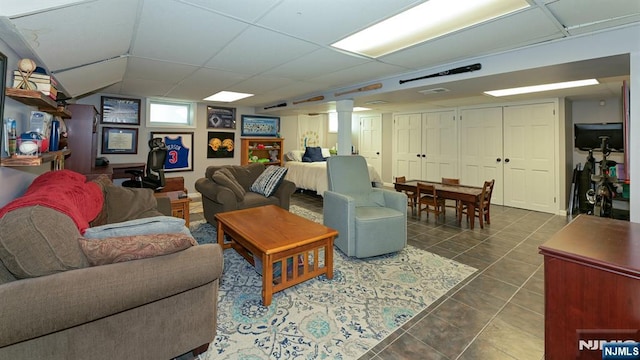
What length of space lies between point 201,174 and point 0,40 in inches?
195

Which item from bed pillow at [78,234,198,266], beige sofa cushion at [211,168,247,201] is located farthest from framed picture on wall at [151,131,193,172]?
bed pillow at [78,234,198,266]

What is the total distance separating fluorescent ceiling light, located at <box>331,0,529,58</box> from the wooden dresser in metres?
1.62

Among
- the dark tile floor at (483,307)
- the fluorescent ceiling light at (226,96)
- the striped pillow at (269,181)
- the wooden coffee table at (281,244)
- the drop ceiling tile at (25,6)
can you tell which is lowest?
the dark tile floor at (483,307)

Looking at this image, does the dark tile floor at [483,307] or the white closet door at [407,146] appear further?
the white closet door at [407,146]

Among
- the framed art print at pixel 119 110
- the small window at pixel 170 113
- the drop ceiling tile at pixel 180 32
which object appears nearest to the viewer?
the drop ceiling tile at pixel 180 32

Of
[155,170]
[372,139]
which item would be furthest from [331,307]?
[372,139]

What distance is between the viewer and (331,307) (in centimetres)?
218

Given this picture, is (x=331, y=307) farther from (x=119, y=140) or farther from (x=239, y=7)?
(x=119, y=140)

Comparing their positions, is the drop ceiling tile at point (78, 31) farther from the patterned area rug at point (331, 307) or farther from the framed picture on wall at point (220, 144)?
the framed picture on wall at point (220, 144)

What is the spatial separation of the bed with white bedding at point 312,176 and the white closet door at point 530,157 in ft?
8.59

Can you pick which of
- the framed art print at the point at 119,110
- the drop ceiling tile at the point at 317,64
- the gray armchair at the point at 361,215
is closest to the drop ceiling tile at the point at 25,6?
the drop ceiling tile at the point at 317,64

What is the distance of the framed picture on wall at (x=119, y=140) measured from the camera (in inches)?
212

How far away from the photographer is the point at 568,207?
524cm

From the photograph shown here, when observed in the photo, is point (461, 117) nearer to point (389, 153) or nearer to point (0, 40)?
point (389, 153)
